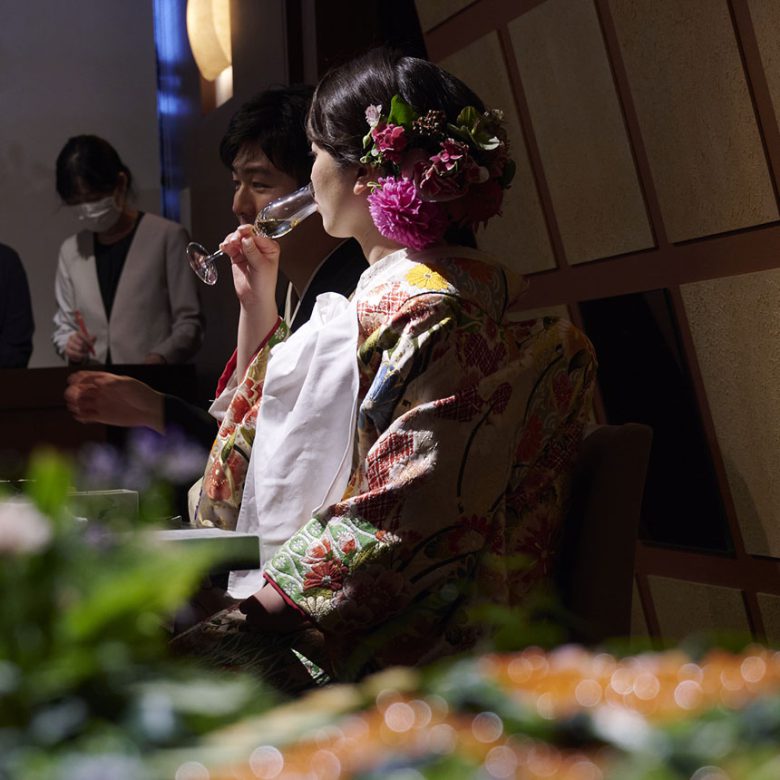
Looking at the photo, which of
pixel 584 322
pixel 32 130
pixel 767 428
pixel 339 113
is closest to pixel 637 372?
pixel 584 322

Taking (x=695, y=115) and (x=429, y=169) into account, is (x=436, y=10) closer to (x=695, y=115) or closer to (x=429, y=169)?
(x=695, y=115)

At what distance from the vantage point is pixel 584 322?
9.53 ft

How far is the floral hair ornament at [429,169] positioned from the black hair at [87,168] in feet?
10.2

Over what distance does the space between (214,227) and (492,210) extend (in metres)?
2.76

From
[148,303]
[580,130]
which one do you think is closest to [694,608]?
[580,130]

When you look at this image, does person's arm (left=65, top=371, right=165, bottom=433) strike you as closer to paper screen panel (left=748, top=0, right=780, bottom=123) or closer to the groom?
the groom

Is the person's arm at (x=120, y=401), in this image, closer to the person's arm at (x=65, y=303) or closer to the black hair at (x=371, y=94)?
the black hair at (x=371, y=94)

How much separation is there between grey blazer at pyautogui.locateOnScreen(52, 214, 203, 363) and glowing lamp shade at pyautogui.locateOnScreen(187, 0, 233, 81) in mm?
641

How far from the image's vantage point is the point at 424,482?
169 cm

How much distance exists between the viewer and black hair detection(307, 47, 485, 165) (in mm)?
1927

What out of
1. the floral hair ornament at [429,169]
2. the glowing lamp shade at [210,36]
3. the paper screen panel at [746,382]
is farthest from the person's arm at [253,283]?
the glowing lamp shade at [210,36]

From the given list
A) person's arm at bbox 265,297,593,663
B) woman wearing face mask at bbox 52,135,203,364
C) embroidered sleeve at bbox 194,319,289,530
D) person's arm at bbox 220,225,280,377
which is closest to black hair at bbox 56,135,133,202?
woman wearing face mask at bbox 52,135,203,364

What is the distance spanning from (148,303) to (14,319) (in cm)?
59

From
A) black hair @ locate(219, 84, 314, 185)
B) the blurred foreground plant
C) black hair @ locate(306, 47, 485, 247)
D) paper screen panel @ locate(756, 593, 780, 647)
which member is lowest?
paper screen panel @ locate(756, 593, 780, 647)
